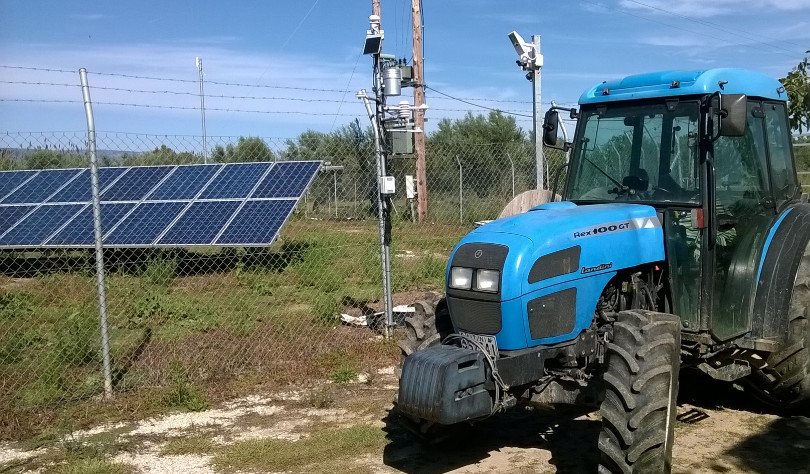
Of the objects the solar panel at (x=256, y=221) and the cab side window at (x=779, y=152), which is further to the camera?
the solar panel at (x=256, y=221)

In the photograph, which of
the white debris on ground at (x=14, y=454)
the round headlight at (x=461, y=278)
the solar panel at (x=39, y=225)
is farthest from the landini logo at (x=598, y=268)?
the solar panel at (x=39, y=225)

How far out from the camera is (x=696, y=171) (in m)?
4.97

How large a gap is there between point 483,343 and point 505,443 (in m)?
1.36

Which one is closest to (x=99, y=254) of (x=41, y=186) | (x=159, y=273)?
(x=159, y=273)

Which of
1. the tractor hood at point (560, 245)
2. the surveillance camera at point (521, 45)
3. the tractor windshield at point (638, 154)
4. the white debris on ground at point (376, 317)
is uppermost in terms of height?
the surveillance camera at point (521, 45)

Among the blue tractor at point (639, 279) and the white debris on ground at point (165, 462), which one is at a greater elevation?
the blue tractor at point (639, 279)

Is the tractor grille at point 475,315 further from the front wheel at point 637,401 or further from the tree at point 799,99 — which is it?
the tree at point 799,99

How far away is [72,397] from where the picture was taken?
251 inches

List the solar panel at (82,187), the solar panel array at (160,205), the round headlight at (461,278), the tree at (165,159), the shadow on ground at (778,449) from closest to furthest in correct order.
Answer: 1. the round headlight at (461,278)
2. the shadow on ground at (778,449)
3. the solar panel array at (160,205)
4. the solar panel at (82,187)
5. the tree at (165,159)

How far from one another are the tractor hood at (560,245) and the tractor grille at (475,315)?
70 mm

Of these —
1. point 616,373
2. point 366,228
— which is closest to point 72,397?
point 616,373

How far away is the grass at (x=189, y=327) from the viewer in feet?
21.4

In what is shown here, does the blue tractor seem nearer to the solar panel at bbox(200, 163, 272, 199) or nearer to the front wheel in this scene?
the front wheel

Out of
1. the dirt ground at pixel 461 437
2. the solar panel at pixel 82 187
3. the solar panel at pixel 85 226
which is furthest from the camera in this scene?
the solar panel at pixel 82 187
